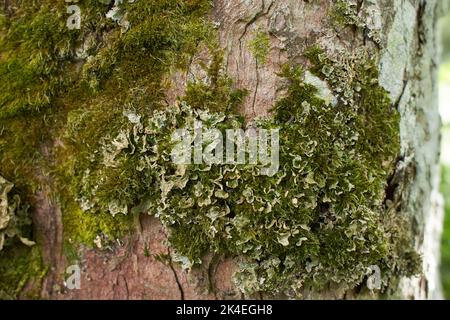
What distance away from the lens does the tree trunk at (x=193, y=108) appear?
154cm

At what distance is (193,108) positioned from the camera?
154 centimetres

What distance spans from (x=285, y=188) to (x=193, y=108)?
0.41 metres

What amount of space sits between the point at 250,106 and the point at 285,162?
0.23 meters

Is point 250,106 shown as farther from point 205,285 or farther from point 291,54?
point 205,285

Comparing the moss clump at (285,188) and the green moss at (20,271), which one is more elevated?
the moss clump at (285,188)

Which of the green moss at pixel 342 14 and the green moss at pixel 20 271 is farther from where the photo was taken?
the green moss at pixel 20 271

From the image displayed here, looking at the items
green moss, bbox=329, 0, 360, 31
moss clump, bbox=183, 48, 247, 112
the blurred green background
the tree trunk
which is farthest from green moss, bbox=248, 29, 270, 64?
the blurred green background

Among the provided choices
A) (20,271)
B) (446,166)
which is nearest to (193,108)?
(20,271)

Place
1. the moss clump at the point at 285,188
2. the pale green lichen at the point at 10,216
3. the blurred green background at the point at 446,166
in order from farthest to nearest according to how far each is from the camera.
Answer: the blurred green background at the point at 446,166 → the pale green lichen at the point at 10,216 → the moss clump at the point at 285,188

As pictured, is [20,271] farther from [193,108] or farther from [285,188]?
[285,188]

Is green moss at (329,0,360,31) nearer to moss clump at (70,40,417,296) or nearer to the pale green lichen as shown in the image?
moss clump at (70,40,417,296)

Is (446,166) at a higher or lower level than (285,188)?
higher

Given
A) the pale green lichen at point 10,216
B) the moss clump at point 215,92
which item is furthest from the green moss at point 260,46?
the pale green lichen at point 10,216

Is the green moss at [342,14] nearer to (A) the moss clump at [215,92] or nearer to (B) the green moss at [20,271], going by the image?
(A) the moss clump at [215,92]
